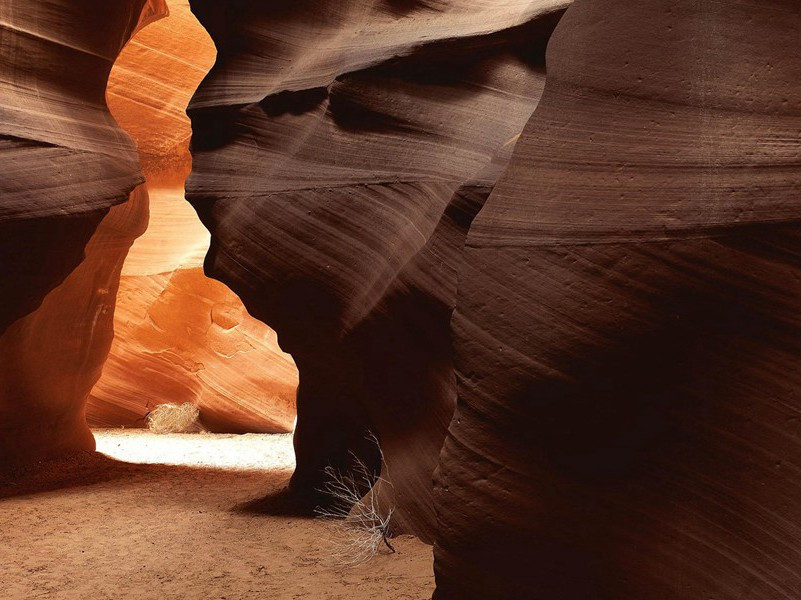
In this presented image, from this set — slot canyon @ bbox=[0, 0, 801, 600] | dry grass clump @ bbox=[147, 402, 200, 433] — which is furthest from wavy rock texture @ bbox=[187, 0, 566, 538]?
dry grass clump @ bbox=[147, 402, 200, 433]

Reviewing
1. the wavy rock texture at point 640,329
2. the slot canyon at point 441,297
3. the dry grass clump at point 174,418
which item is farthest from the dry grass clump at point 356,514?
the dry grass clump at point 174,418

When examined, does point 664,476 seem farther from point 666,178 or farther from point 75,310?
point 75,310

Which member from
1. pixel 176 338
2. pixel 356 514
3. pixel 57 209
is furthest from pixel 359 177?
pixel 176 338

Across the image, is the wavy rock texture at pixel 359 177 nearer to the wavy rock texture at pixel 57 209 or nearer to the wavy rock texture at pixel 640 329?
the wavy rock texture at pixel 57 209

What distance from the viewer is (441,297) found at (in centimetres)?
458

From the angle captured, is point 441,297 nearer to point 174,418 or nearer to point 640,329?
point 640,329

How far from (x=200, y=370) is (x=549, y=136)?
27.2 feet

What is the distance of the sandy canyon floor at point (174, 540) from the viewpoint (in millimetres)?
4438

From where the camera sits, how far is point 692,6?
293 centimetres

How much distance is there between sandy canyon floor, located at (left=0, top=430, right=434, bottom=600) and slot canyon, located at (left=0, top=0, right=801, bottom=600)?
0.03 m

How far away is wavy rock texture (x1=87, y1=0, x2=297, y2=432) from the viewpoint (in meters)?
10.6

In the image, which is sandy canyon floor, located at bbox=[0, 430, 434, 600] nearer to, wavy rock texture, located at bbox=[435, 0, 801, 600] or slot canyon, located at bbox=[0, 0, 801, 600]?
slot canyon, located at bbox=[0, 0, 801, 600]

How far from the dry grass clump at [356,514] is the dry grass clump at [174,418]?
492 cm

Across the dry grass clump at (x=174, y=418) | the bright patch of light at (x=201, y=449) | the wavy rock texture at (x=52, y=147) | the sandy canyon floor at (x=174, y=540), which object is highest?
the wavy rock texture at (x=52, y=147)
